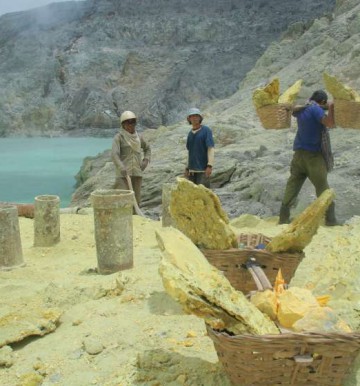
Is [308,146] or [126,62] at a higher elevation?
[126,62]

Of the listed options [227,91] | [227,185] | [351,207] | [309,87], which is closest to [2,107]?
[227,91]

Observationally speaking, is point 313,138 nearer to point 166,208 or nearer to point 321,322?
point 166,208

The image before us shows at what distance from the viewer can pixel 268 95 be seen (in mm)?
6379

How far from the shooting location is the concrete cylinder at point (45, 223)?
21.0 ft

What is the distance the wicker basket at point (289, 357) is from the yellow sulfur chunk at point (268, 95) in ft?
14.6

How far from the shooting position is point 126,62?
48.8 m

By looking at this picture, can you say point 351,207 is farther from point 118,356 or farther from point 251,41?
point 251,41

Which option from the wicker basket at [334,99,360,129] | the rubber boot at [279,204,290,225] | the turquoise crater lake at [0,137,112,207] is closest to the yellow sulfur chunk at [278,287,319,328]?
the rubber boot at [279,204,290,225]

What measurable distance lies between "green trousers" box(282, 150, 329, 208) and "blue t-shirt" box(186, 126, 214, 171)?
3.75ft

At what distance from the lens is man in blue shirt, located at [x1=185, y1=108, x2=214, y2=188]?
676 centimetres

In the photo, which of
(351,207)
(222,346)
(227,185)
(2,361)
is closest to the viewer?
(222,346)

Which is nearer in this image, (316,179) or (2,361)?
(2,361)

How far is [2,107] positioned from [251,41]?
23406 millimetres

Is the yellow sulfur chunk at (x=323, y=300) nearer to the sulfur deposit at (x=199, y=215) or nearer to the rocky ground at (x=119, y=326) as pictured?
the rocky ground at (x=119, y=326)
